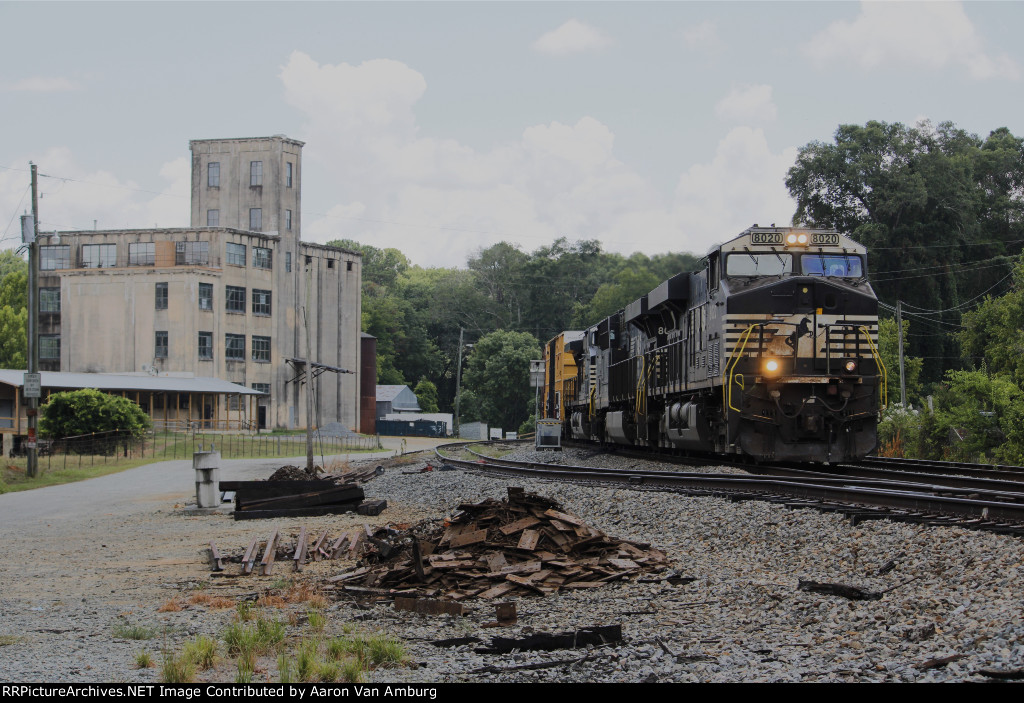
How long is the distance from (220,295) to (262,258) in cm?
481

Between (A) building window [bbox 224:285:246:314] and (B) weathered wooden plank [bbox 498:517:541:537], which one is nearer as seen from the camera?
(B) weathered wooden plank [bbox 498:517:541:537]

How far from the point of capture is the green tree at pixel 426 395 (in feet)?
330

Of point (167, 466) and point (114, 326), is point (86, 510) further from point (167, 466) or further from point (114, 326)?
point (114, 326)

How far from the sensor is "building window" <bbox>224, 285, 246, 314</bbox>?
6694 cm

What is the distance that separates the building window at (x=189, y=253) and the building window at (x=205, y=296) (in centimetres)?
212

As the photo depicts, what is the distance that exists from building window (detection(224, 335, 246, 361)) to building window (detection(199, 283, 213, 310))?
251 centimetres

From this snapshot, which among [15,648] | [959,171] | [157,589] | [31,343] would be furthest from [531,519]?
[959,171]

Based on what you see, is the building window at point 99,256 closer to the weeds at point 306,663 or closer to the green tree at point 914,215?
the green tree at point 914,215

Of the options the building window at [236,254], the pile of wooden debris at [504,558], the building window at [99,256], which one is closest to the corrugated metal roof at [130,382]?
the building window at [236,254]

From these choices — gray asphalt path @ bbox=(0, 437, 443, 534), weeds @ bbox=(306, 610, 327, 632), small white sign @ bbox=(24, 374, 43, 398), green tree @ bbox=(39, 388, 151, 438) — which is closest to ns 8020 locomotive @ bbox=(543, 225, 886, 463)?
weeds @ bbox=(306, 610, 327, 632)

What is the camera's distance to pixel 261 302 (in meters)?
69.4

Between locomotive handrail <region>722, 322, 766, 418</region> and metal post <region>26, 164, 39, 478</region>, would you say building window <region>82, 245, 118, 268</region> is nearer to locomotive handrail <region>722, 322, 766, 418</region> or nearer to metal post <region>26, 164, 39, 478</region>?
metal post <region>26, 164, 39, 478</region>

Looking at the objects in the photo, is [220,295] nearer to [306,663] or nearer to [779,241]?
[779,241]

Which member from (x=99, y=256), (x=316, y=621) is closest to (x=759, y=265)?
(x=316, y=621)
